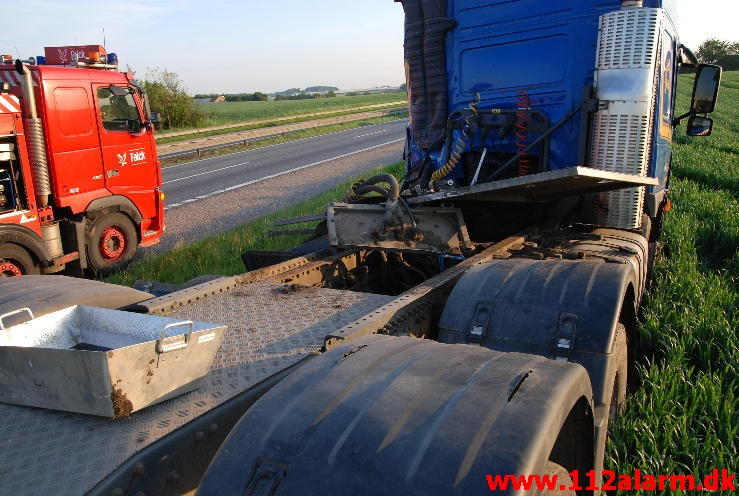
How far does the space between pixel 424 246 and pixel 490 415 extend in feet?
9.75

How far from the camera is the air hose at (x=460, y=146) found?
5.18 m

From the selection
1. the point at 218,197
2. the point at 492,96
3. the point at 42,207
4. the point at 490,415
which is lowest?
the point at 218,197

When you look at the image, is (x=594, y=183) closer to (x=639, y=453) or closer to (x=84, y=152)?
(x=639, y=453)

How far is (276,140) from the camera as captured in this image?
97.7ft

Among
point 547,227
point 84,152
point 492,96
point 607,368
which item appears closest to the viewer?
point 607,368

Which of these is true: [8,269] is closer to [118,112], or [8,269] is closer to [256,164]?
[118,112]

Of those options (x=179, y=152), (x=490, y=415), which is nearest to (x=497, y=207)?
(x=490, y=415)

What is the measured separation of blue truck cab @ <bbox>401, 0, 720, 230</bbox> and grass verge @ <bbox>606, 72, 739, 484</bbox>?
85 cm

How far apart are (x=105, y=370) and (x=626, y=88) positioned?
3952 mm

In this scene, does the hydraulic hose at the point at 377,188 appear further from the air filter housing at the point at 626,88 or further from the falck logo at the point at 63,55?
the falck logo at the point at 63,55

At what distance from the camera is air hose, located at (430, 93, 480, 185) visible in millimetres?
5183

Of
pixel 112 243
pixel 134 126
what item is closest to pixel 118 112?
pixel 134 126

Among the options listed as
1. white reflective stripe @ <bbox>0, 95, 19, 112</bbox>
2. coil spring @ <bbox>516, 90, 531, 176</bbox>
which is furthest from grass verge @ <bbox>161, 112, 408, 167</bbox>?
coil spring @ <bbox>516, 90, 531, 176</bbox>

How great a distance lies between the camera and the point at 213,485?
1.50 m
